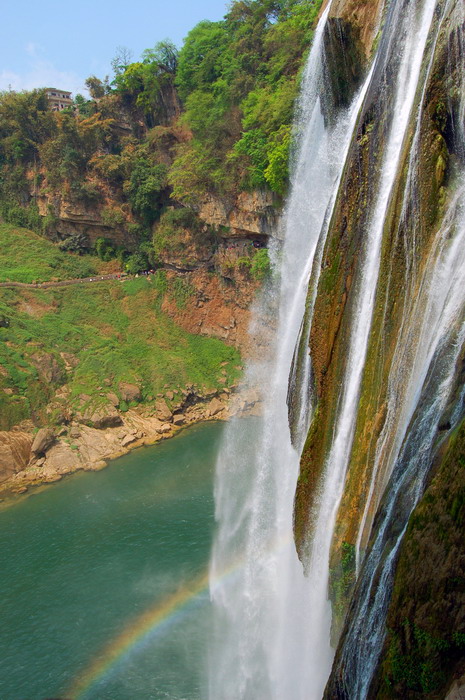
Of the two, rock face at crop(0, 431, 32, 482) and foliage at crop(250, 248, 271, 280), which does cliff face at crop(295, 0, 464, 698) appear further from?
rock face at crop(0, 431, 32, 482)

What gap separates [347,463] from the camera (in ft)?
27.0

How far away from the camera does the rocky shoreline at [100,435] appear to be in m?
22.0

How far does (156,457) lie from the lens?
2275cm

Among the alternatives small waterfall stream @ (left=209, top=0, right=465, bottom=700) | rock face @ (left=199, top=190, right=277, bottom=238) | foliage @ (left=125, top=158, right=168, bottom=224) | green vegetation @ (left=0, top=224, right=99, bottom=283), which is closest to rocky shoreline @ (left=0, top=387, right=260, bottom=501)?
small waterfall stream @ (left=209, top=0, right=465, bottom=700)

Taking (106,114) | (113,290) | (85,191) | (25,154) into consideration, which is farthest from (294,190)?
(25,154)

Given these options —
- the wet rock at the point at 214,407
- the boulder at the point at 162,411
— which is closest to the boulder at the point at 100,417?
the boulder at the point at 162,411

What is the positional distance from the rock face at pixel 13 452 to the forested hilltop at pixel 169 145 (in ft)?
43.1

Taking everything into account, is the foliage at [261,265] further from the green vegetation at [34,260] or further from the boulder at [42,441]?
the green vegetation at [34,260]

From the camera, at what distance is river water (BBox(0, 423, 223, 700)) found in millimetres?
11992

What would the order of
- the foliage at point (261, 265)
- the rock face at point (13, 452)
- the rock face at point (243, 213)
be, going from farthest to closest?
the foliage at point (261, 265) < the rock face at point (243, 213) < the rock face at point (13, 452)

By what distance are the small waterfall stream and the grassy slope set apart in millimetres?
11048

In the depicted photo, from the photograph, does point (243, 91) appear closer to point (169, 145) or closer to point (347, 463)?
point (169, 145)

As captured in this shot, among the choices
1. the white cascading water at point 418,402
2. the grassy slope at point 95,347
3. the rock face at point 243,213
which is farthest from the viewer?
the rock face at point 243,213

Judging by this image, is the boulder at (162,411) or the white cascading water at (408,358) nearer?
the white cascading water at (408,358)
